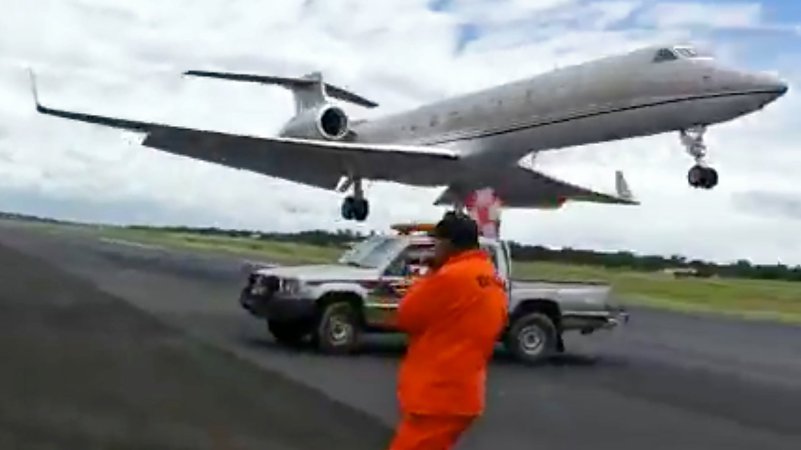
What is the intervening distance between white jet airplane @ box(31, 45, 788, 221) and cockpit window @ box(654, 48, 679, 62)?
2 centimetres

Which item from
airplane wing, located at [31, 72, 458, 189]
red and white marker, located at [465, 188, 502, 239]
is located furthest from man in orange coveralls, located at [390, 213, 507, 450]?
airplane wing, located at [31, 72, 458, 189]

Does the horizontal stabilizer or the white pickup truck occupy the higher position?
the horizontal stabilizer

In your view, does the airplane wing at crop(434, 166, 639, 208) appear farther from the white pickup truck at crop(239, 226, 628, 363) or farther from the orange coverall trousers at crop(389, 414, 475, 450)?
the orange coverall trousers at crop(389, 414, 475, 450)

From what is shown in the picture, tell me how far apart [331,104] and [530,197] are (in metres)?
6.74

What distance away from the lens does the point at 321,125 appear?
146 feet

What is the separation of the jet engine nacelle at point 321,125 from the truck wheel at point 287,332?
924 inches

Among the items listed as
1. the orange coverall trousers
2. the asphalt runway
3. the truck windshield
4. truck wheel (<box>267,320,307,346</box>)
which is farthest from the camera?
truck wheel (<box>267,320,307,346</box>)

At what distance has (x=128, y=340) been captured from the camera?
1959 centimetres

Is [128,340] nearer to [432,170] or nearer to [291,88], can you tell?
[432,170]

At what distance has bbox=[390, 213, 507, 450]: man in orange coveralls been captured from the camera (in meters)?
7.80

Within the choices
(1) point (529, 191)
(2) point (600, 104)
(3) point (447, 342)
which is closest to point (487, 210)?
(2) point (600, 104)

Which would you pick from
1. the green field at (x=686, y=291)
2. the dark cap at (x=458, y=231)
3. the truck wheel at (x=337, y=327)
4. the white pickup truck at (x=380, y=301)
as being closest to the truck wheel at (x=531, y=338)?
the white pickup truck at (x=380, y=301)

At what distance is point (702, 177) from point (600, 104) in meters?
4.43

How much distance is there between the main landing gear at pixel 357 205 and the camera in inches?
1735
